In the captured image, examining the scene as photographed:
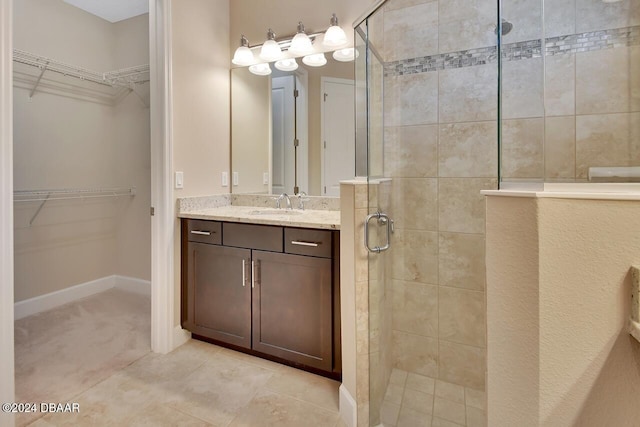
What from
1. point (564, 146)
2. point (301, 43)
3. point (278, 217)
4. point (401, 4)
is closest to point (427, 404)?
point (278, 217)

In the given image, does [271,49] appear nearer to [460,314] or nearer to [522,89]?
[522,89]

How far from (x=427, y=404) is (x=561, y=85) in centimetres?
170

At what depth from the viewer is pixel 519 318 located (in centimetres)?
85

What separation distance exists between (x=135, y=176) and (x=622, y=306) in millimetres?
3626

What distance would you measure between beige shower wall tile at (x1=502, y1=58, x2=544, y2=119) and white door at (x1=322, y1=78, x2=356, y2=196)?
1214mm

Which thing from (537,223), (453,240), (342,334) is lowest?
(342,334)

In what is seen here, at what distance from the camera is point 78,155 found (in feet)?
9.87

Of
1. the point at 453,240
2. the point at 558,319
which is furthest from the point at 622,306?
the point at 453,240

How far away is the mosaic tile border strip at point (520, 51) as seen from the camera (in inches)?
45.0

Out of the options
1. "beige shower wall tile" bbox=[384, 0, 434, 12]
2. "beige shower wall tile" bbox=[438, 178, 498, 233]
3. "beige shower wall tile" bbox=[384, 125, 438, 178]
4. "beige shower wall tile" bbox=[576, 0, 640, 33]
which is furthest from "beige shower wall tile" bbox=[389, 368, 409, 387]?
"beige shower wall tile" bbox=[384, 0, 434, 12]

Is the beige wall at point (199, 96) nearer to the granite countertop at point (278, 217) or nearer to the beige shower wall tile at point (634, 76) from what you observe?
the granite countertop at point (278, 217)

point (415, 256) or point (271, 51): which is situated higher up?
point (271, 51)

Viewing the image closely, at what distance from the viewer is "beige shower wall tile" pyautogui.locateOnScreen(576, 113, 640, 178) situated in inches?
56.3

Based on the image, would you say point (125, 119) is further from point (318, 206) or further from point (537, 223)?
point (537, 223)
